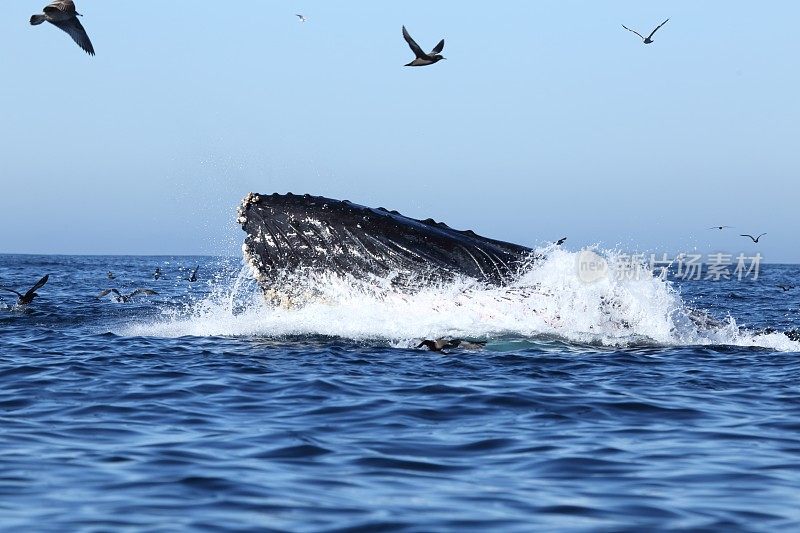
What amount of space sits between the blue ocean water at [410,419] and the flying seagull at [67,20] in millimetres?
4184

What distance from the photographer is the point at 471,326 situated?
14.6 meters

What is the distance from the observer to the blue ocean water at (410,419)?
6984 millimetres

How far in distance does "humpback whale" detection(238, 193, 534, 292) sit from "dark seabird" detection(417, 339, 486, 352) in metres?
0.79

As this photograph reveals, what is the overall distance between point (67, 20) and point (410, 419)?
9518mm

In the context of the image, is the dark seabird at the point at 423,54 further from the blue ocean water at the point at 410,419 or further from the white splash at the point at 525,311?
the blue ocean water at the point at 410,419

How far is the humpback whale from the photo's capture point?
14.0 meters

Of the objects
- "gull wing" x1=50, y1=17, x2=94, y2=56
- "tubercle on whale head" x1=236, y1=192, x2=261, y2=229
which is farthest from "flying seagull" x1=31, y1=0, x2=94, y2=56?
"tubercle on whale head" x1=236, y1=192, x2=261, y2=229

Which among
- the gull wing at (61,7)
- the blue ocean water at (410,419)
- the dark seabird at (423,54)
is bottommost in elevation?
the blue ocean water at (410,419)

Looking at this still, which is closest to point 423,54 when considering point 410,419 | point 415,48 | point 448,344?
point 415,48

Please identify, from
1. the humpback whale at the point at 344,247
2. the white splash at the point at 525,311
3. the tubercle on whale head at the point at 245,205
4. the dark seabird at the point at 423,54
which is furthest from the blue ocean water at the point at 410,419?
the dark seabird at the point at 423,54

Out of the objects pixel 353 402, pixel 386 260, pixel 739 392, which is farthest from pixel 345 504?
pixel 386 260

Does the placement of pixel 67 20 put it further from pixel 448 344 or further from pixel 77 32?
pixel 448 344

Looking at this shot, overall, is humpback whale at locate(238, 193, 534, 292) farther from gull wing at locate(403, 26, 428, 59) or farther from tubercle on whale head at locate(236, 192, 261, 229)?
gull wing at locate(403, 26, 428, 59)

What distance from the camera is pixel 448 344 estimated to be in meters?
13.6
